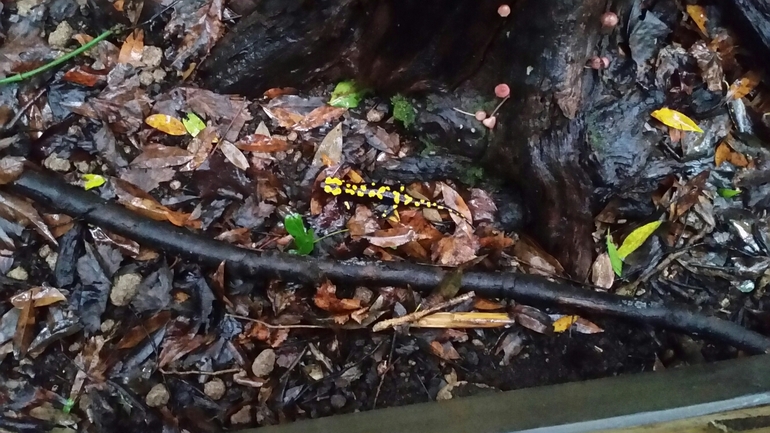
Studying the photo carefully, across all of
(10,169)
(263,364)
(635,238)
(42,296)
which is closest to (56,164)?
(10,169)

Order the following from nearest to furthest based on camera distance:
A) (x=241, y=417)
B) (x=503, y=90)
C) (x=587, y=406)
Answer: (x=587, y=406), (x=503, y=90), (x=241, y=417)

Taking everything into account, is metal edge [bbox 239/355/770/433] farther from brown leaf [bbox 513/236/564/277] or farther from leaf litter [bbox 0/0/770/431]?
brown leaf [bbox 513/236/564/277]

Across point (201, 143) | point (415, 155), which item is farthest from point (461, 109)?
point (201, 143)

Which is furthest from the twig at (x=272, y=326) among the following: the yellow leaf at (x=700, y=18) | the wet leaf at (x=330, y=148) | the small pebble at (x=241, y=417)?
the yellow leaf at (x=700, y=18)

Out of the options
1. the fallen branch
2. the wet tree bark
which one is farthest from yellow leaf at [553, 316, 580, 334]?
the wet tree bark

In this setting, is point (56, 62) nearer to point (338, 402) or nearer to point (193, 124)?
point (193, 124)

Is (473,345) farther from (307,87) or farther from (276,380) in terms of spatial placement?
(307,87)

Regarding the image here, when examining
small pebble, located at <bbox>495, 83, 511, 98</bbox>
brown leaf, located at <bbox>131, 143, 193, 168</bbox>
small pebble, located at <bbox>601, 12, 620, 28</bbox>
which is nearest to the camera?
small pebble, located at <bbox>601, 12, 620, 28</bbox>
